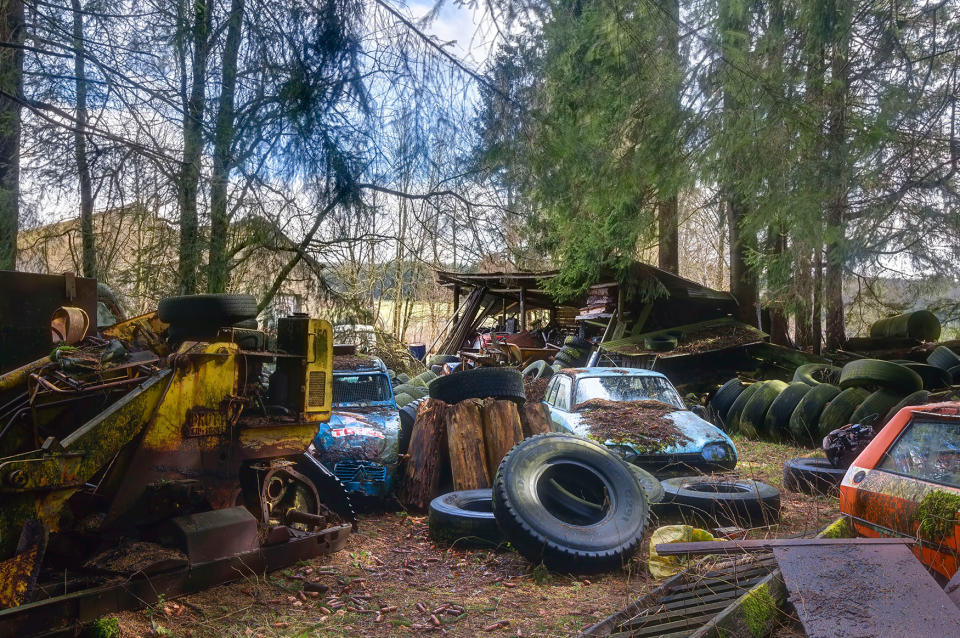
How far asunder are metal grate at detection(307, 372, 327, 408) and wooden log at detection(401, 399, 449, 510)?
195cm

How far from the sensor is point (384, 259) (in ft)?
30.2

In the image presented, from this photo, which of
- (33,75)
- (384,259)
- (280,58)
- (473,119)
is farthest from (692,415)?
(33,75)

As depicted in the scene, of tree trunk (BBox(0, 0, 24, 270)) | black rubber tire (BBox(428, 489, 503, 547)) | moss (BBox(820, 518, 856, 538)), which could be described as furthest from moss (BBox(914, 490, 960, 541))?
tree trunk (BBox(0, 0, 24, 270))

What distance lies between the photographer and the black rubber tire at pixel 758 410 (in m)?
11.1

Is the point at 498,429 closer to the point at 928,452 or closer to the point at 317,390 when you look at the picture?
the point at 317,390

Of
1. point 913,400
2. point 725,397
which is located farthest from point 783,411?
point 913,400

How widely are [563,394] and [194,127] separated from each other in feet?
19.4

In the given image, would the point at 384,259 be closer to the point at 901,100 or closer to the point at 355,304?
the point at 355,304

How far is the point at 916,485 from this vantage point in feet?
13.0

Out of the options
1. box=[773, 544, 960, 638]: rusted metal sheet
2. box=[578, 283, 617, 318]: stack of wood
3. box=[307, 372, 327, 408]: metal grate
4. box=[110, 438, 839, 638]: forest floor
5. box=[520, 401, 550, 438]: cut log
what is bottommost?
box=[110, 438, 839, 638]: forest floor

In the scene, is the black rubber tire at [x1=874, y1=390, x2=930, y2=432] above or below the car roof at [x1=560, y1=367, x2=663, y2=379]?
below

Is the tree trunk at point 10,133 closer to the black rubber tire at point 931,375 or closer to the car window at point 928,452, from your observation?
the car window at point 928,452

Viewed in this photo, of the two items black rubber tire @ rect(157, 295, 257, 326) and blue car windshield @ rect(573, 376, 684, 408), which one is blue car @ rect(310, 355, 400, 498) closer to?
black rubber tire @ rect(157, 295, 257, 326)

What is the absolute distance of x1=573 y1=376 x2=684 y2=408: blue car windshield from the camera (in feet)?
29.4
